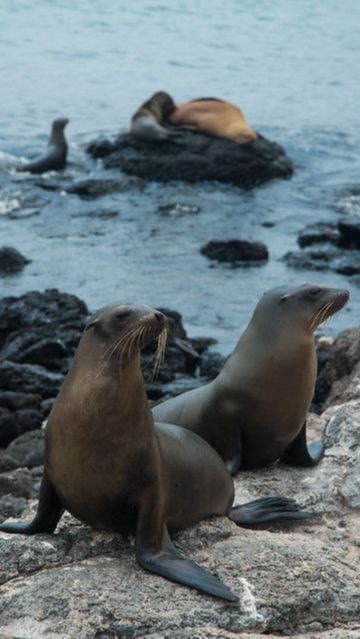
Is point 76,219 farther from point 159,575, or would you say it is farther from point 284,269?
point 159,575

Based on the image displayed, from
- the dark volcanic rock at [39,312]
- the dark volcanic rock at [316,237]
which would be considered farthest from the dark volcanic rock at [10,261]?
the dark volcanic rock at [316,237]

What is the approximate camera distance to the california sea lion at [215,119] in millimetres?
22266

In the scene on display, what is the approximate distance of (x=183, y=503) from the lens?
5.32 m

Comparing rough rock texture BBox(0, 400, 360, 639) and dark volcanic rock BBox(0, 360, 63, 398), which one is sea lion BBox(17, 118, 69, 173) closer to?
dark volcanic rock BBox(0, 360, 63, 398)

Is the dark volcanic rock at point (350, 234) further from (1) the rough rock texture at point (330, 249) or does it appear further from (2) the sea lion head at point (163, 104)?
(2) the sea lion head at point (163, 104)

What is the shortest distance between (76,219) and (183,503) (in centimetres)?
1434

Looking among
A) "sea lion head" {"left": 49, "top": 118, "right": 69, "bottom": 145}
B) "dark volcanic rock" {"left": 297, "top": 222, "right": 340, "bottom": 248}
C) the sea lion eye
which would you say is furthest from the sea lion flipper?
"sea lion head" {"left": 49, "top": 118, "right": 69, "bottom": 145}

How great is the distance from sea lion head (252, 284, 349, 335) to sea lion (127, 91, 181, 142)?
15843 millimetres

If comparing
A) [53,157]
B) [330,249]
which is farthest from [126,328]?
[53,157]

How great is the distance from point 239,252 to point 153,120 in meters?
5.84

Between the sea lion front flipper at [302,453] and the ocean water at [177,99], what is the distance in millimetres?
6880

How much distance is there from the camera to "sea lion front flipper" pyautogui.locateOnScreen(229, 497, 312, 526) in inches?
224

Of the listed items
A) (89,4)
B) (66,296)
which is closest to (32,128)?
(66,296)

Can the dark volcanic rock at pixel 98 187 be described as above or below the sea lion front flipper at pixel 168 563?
below
